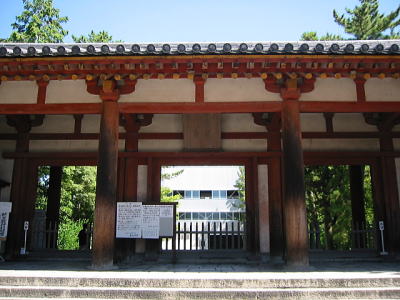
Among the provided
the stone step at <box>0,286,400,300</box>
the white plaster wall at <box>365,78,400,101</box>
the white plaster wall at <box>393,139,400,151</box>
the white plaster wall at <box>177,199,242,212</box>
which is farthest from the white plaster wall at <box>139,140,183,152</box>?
the white plaster wall at <box>177,199,242,212</box>

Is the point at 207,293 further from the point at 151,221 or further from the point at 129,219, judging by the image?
the point at 129,219

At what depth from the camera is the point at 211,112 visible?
8086 millimetres

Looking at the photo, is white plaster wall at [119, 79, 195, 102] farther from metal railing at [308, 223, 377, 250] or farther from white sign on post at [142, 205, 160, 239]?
metal railing at [308, 223, 377, 250]

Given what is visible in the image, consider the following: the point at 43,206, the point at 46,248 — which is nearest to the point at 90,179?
the point at 43,206

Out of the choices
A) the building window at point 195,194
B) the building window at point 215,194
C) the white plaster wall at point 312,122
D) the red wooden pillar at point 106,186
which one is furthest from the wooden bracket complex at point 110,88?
the building window at point 215,194

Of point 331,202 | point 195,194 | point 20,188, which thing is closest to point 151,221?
point 20,188

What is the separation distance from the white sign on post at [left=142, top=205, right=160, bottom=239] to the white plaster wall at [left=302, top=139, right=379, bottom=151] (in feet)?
15.0

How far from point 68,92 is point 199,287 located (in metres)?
5.13

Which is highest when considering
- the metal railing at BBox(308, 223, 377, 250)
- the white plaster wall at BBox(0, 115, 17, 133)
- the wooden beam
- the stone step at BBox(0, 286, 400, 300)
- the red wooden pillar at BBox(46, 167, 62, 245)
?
the white plaster wall at BBox(0, 115, 17, 133)

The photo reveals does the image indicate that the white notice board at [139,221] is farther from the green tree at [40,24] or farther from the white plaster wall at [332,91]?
the green tree at [40,24]

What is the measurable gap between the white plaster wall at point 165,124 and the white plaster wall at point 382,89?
196 inches

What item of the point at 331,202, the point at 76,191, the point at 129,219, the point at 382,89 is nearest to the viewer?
the point at 382,89

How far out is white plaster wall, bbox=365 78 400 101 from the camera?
8039mm

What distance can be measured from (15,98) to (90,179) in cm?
1355
